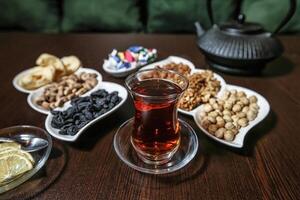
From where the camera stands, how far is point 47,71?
879 millimetres

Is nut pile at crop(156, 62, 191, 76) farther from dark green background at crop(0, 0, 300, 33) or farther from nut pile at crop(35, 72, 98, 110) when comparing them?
dark green background at crop(0, 0, 300, 33)

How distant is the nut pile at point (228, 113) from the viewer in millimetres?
637

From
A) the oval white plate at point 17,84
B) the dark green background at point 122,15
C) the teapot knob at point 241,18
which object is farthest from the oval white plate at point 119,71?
the dark green background at point 122,15

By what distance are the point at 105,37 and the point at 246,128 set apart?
2.62 ft

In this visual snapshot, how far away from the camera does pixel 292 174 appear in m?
0.54

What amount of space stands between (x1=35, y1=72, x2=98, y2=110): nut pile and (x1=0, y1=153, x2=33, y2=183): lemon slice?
221mm

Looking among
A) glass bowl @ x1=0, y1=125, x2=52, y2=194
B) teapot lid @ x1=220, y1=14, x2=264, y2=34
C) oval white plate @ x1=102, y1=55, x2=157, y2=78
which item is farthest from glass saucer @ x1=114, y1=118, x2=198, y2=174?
teapot lid @ x1=220, y1=14, x2=264, y2=34

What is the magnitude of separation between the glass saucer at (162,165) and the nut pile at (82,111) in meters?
0.07

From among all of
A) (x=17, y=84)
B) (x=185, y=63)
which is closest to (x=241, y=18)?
(x=185, y=63)

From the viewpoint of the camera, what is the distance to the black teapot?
2.80ft

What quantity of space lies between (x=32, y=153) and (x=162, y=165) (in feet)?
0.85

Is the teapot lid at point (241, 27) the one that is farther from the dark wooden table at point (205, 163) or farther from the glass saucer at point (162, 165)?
the glass saucer at point (162, 165)

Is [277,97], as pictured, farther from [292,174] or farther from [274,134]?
[292,174]

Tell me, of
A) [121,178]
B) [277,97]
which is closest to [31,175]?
→ [121,178]
